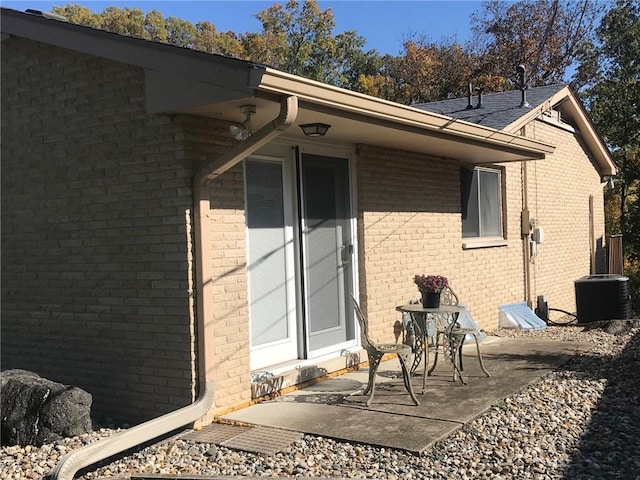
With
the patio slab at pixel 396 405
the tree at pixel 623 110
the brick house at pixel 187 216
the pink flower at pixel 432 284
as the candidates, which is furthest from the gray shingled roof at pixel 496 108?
the tree at pixel 623 110

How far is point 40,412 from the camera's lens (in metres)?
5.12

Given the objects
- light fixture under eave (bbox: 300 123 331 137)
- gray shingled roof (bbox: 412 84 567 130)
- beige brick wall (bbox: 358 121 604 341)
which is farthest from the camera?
gray shingled roof (bbox: 412 84 567 130)

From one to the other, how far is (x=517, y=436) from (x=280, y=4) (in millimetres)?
30344

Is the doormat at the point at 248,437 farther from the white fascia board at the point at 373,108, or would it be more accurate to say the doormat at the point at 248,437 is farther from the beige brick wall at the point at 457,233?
the beige brick wall at the point at 457,233

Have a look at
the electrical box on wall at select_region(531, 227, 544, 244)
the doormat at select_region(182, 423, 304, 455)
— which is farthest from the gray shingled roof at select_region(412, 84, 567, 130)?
the doormat at select_region(182, 423, 304, 455)

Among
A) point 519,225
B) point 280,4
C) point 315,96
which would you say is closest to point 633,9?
point 280,4

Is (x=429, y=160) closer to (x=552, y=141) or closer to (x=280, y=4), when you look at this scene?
(x=552, y=141)

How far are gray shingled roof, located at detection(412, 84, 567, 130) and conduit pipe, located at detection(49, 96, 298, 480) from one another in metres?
6.36

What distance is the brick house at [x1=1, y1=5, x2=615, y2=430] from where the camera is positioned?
5.48 metres

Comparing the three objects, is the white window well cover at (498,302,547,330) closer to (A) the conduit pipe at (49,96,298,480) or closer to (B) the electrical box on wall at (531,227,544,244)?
(B) the electrical box on wall at (531,227,544,244)

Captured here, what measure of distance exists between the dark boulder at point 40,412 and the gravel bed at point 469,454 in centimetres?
9

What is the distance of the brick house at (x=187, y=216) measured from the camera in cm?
548

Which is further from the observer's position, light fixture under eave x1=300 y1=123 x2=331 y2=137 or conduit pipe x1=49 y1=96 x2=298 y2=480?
light fixture under eave x1=300 y1=123 x2=331 y2=137

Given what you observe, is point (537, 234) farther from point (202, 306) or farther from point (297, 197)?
point (202, 306)
